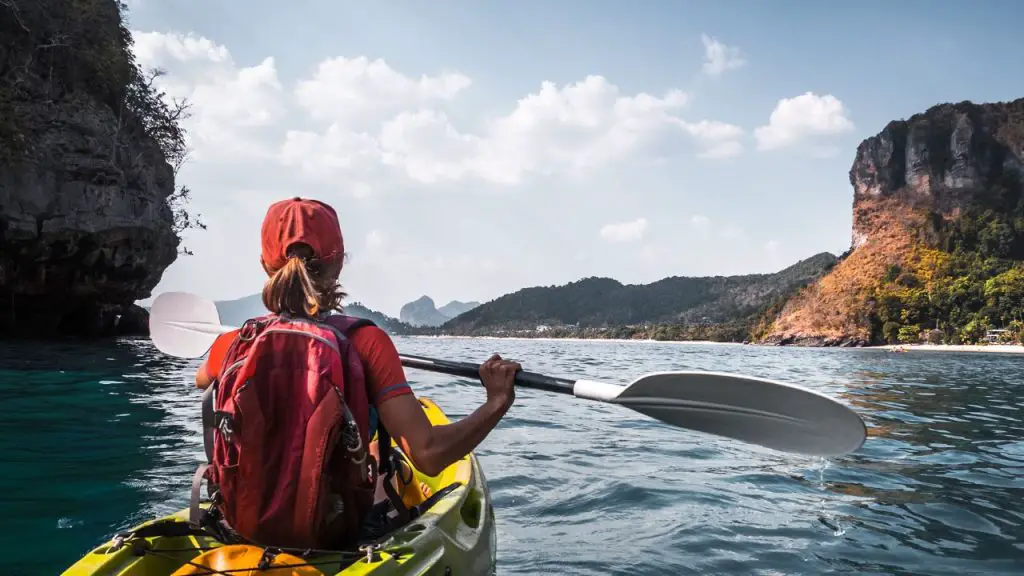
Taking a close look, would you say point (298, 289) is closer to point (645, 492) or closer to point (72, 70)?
point (645, 492)

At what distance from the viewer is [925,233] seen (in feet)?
324

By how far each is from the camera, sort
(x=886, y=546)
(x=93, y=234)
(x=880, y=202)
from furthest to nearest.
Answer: (x=880, y=202) → (x=93, y=234) → (x=886, y=546)

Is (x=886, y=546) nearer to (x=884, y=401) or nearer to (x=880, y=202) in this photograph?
(x=884, y=401)

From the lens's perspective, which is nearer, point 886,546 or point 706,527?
point 886,546

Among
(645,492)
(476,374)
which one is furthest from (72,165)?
(476,374)

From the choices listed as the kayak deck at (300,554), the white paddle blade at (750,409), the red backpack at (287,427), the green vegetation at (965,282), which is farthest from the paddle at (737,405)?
the green vegetation at (965,282)

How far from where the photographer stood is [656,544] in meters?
4.62

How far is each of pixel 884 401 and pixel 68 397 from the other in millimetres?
16634

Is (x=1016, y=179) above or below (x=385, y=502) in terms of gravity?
above

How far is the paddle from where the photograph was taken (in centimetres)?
324

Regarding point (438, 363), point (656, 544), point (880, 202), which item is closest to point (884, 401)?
point (656, 544)

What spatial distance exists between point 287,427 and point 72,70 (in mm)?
30910

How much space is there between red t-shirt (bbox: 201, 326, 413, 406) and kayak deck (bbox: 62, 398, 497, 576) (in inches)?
23.6

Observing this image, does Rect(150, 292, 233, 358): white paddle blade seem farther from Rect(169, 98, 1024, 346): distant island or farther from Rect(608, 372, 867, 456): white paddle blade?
Rect(169, 98, 1024, 346): distant island
